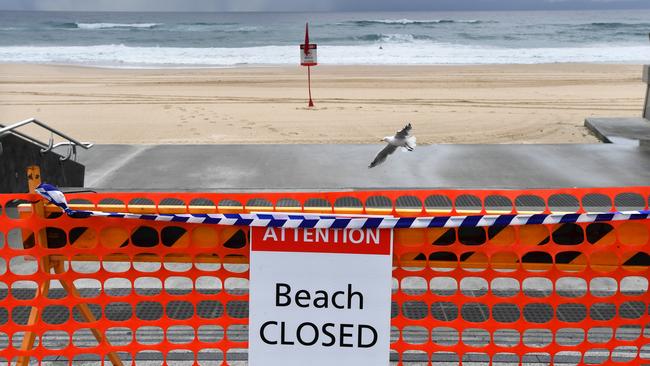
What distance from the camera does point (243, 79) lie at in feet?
92.6

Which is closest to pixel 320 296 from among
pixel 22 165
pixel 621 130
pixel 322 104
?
pixel 22 165

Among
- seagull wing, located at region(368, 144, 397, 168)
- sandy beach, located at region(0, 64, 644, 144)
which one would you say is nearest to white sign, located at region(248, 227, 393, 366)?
seagull wing, located at region(368, 144, 397, 168)

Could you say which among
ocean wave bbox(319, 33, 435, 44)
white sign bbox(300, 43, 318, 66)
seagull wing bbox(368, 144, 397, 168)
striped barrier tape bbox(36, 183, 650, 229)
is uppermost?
ocean wave bbox(319, 33, 435, 44)

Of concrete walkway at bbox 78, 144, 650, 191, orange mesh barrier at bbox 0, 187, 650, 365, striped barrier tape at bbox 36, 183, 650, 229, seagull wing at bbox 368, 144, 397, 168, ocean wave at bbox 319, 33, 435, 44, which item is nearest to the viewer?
striped barrier tape at bbox 36, 183, 650, 229

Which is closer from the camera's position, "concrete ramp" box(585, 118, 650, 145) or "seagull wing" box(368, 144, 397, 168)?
"seagull wing" box(368, 144, 397, 168)

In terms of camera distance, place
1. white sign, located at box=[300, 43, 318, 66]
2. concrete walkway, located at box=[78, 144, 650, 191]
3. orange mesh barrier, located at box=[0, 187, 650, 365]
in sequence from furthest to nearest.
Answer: white sign, located at box=[300, 43, 318, 66] → concrete walkway, located at box=[78, 144, 650, 191] → orange mesh barrier, located at box=[0, 187, 650, 365]

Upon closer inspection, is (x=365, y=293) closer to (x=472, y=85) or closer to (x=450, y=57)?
(x=472, y=85)

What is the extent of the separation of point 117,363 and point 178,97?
63.2ft

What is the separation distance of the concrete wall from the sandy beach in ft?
20.0

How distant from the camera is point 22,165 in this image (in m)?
6.78

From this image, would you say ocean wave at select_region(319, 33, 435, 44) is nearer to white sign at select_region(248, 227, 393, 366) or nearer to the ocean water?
the ocean water

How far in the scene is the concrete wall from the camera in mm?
6558

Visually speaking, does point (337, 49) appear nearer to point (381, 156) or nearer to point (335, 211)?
point (381, 156)

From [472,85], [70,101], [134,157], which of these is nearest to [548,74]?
[472,85]
